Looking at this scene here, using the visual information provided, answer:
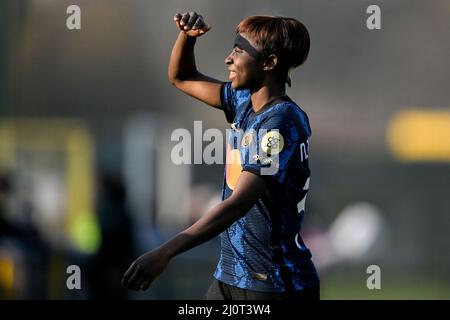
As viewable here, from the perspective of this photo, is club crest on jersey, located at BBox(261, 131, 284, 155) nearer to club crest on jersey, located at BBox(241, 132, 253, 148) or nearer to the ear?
club crest on jersey, located at BBox(241, 132, 253, 148)

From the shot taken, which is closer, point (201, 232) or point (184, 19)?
point (201, 232)

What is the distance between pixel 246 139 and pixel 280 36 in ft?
1.24

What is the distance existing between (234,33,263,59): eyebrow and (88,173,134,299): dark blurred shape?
3.88 m

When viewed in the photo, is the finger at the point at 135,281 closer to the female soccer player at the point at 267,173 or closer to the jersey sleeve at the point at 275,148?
the female soccer player at the point at 267,173

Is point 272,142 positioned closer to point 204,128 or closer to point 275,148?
point 275,148

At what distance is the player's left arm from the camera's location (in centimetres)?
243

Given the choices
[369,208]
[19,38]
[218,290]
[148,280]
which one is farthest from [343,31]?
[148,280]

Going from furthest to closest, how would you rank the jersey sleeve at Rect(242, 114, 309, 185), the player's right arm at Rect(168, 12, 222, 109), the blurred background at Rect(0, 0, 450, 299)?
the blurred background at Rect(0, 0, 450, 299)
the player's right arm at Rect(168, 12, 222, 109)
the jersey sleeve at Rect(242, 114, 309, 185)

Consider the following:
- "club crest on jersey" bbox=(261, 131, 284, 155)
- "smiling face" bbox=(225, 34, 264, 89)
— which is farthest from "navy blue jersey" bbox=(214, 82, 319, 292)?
"smiling face" bbox=(225, 34, 264, 89)

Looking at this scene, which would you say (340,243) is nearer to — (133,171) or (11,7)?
(133,171)

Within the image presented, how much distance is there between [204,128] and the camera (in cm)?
696

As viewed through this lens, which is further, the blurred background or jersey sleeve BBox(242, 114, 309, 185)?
the blurred background

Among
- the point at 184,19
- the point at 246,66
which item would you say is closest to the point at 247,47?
the point at 246,66

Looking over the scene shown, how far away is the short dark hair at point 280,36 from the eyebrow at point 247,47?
2cm
